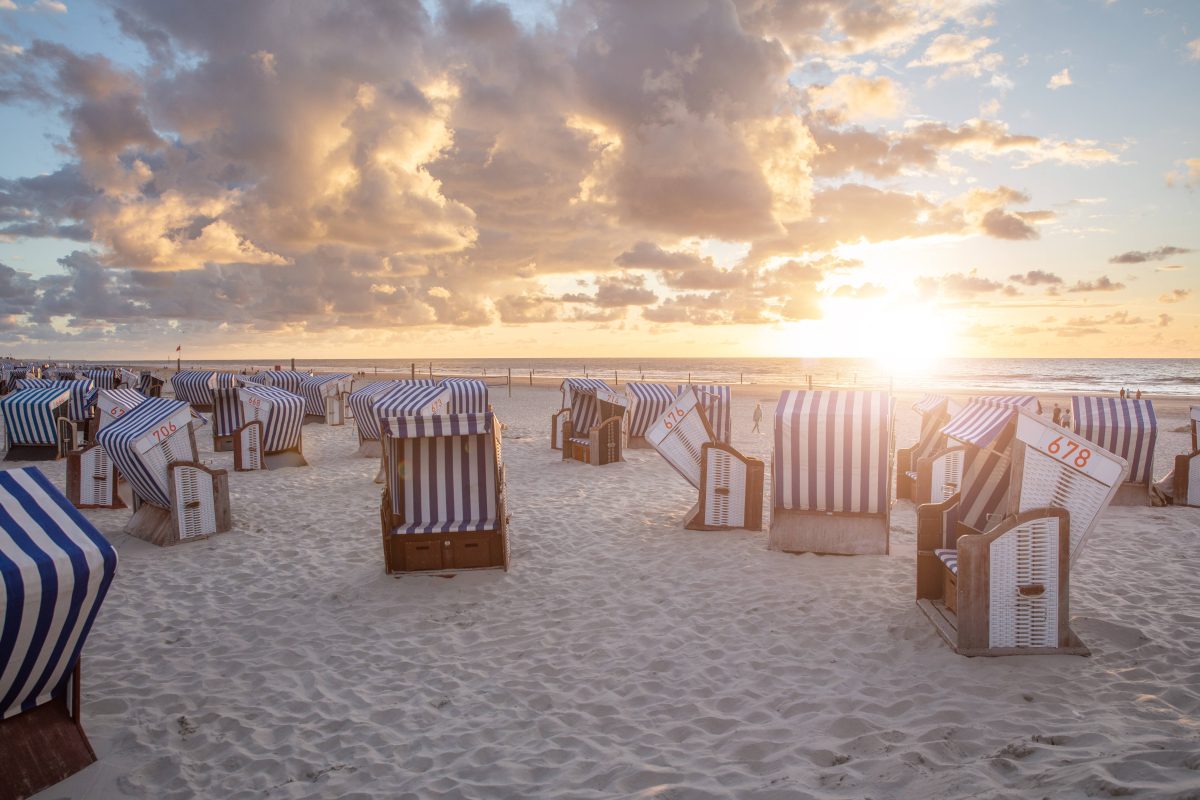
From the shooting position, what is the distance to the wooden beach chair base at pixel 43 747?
166 inches

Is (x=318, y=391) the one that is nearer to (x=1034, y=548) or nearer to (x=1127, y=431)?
(x=1127, y=431)

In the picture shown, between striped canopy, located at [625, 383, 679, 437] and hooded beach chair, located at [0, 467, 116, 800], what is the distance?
15613 millimetres

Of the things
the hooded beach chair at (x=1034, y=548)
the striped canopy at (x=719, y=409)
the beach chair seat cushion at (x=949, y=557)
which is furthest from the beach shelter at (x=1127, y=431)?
the hooded beach chair at (x=1034, y=548)

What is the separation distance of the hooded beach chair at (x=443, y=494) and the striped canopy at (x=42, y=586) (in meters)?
3.99

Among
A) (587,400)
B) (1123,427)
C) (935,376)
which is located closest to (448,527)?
(587,400)

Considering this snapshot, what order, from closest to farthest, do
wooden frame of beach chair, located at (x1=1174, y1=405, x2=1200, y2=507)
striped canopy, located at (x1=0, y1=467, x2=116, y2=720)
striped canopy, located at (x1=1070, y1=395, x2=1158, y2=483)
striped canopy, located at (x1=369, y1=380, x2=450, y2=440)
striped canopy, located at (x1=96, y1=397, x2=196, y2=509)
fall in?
striped canopy, located at (x1=0, y1=467, x2=116, y2=720)
striped canopy, located at (x1=96, y1=397, x2=196, y2=509)
wooden frame of beach chair, located at (x1=1174, y1=405, x2=1200, y2=507)
striped canopy, located at (x1=1070, y1=395, x2=1158, y2=483)
striped canopy, located at (x1=369, y1=380, x2=450, y2=440)

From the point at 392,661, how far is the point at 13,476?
10.6 ft

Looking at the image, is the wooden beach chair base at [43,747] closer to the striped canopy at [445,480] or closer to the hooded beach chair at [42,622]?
the hooded beach chair at [42,622]

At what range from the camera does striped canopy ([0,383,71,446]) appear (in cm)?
1752

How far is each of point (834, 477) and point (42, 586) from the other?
8.38m

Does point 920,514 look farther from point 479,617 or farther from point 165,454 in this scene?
point 165,454

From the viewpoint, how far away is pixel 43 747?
4.40 meters

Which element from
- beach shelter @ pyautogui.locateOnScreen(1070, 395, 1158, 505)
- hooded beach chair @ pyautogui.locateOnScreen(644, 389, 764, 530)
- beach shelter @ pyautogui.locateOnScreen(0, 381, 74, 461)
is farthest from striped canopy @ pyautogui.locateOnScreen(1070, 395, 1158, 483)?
beach shelter @ pyautogui.locateOnScreen(0, 381, 74, 461)

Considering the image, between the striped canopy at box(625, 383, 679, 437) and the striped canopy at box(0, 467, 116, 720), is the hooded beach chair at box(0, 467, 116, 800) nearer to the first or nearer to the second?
the striped canopy at box(0, 467, 116, 720)
